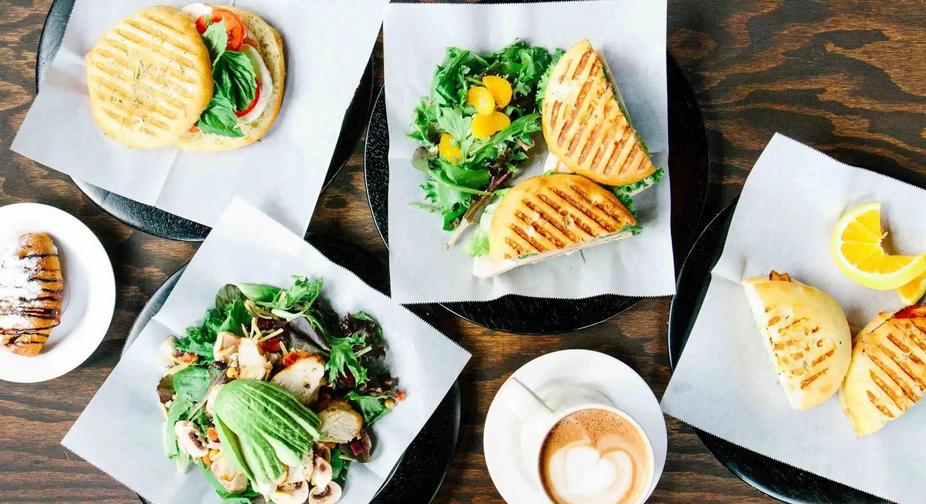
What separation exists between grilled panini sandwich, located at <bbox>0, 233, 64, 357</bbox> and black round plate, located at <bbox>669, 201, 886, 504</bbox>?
219 cm

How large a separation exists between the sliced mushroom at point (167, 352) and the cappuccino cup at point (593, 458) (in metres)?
1.30

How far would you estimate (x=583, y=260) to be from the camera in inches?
102

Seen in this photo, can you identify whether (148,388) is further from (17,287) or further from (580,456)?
(580,456)

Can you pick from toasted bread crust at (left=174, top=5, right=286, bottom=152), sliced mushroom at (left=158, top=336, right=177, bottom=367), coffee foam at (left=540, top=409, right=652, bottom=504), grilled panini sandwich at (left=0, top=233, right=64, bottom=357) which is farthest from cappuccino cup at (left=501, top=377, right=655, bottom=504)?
grilled panini sandwich at (left=0, top=233, right=64, bottom=357)

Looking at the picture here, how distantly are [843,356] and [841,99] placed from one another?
0.95m

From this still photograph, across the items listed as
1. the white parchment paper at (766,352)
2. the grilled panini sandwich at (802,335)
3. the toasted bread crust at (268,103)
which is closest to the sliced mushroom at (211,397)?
the toasted bread crust at (268,103)

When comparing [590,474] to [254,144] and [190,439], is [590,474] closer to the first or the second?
[190,439]

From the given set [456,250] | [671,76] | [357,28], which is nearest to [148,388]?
[456,250]

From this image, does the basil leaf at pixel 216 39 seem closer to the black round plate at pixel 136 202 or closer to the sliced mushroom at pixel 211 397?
the black round plate at pixel 136 202

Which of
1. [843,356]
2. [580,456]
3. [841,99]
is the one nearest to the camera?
[580,456]

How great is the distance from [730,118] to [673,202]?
0.42m

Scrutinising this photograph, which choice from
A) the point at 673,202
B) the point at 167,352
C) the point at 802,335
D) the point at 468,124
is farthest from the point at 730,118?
the point at 167,352

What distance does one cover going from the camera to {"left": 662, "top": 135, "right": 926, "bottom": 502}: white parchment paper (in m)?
2.51

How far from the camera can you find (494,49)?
2574mm
